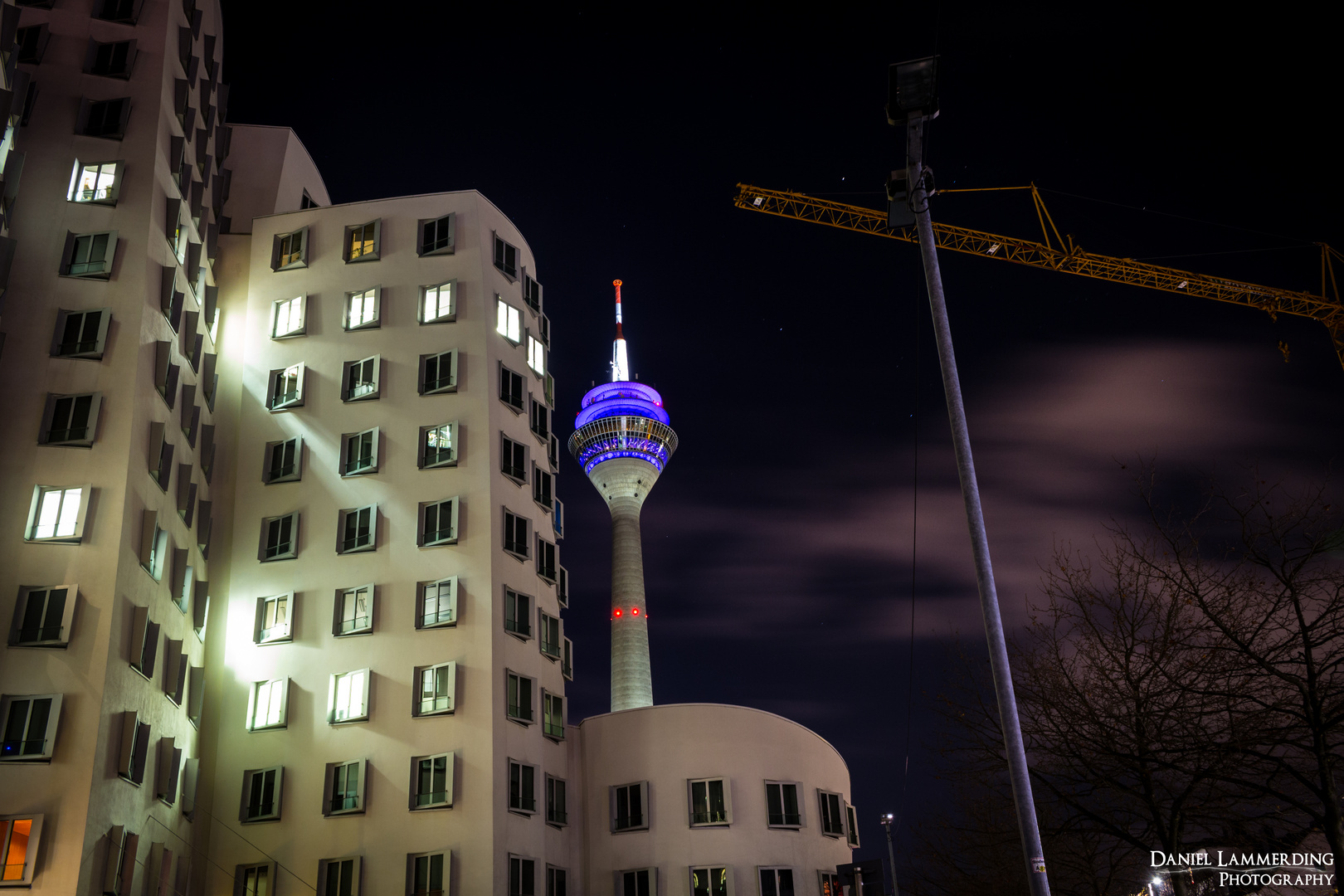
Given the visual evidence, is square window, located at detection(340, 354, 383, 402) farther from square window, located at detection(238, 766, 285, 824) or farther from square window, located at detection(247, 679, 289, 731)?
square window, located at detection(238, 766, 285, 824)

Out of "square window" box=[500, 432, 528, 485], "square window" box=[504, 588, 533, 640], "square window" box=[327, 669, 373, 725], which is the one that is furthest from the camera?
"square window" box=[500, 432, 528, 485]

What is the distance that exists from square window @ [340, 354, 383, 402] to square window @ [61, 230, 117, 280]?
13387mm

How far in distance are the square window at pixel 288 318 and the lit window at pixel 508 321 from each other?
9.83 m

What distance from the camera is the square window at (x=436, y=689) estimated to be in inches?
1762

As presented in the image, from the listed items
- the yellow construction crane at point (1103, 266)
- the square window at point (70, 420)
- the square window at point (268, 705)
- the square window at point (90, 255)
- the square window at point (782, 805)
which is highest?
the yellow construction crane at point (1103, 266)

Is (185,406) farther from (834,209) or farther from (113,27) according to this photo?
(834,209)

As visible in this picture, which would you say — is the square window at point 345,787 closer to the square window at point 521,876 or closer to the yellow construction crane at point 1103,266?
the square window at point 521,876

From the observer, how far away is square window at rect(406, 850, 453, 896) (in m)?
41.8

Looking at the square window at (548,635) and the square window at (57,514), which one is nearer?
the square window at (57,514)

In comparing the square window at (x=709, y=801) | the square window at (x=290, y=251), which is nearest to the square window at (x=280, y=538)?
the square window at (x=290, y=251)

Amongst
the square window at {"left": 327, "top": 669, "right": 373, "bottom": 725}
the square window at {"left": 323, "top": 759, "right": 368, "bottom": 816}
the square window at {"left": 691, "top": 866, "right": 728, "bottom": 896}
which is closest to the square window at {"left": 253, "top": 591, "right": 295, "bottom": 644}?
the square window at {"left": 327, "top": 669, "right": 373, "bottom": 725}

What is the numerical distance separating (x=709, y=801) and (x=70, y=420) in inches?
1310

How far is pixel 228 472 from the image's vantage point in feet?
166

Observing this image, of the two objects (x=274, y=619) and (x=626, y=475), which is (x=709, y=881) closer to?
(x=274, y=619)
